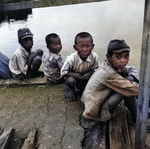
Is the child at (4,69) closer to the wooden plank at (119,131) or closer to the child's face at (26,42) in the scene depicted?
the child's face at (26,42)

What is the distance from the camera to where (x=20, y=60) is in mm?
3562

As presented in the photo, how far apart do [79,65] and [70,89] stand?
0.41 metres

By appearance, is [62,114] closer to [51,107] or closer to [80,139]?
[51,107]

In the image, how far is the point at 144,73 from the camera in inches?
65.1

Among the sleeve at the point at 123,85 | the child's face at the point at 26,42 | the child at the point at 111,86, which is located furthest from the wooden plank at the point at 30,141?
the child's face at the point at 26,42

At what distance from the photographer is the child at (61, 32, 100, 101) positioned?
9.35ft

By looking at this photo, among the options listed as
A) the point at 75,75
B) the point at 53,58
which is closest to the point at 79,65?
the point at 75,75

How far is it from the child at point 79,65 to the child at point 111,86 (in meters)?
0.48

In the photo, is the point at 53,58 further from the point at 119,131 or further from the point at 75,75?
the point at 119,131

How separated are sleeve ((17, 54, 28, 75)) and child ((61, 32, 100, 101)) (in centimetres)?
92

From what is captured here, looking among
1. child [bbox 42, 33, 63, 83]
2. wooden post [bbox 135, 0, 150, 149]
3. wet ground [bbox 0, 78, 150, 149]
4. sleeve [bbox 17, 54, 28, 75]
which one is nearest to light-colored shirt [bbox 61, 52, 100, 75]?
child [bbox 42, 33, 63, 83]

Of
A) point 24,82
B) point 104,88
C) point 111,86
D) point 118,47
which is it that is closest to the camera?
point 118,47

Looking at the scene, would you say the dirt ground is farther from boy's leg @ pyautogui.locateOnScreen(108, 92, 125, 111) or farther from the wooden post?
the wooden post

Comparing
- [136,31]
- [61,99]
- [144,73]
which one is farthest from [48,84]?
[136,31]
